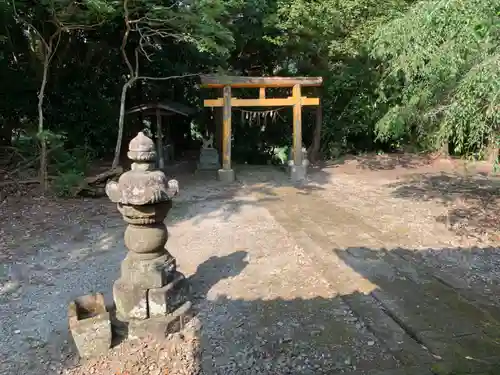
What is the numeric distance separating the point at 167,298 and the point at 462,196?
709 cm

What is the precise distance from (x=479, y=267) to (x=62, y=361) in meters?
4.46

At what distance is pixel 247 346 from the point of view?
319 centimetres

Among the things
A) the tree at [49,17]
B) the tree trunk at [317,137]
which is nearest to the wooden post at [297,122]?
the tree trunk at [317,137]

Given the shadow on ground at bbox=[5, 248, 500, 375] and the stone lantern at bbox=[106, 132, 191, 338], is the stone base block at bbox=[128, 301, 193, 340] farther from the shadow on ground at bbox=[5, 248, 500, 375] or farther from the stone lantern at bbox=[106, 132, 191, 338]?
the shadow on ground at bbox=[5, 248, 500, 375]

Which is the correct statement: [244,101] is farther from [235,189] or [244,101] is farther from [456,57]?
[456,57]

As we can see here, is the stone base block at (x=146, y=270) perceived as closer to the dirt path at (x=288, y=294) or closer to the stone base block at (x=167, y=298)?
the stone base block at (x=167, y=298)

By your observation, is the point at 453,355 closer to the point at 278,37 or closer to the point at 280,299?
the point at 280,299

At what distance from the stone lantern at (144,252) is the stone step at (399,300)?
1.73m

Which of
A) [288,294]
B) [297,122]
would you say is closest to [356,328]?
[288,294]

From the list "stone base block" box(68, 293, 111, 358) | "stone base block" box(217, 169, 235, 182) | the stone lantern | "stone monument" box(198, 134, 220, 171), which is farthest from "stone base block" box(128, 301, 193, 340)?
"stone monument" box(198, 134, 220, 171)

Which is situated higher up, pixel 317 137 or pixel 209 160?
pixel 317 137

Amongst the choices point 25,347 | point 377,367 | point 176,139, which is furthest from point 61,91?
point 377,367

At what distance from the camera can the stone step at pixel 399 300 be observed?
3064mm

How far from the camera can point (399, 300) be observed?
3844 millimetres
